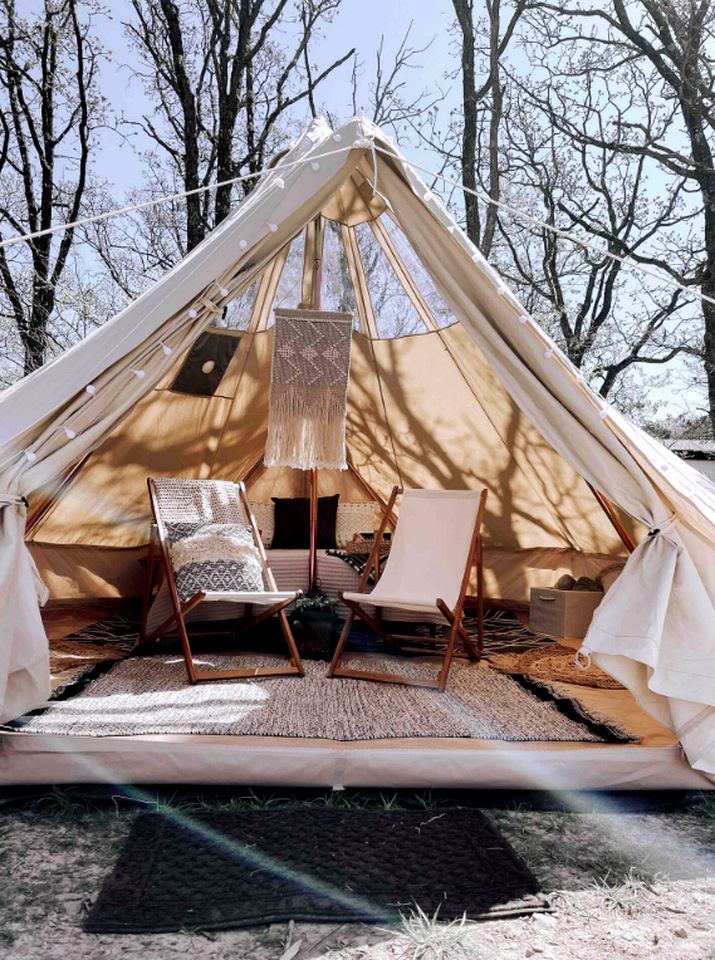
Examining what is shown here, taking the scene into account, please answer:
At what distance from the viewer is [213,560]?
155 inches

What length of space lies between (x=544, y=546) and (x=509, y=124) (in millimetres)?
8827

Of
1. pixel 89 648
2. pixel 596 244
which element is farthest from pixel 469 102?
pixel 89 648

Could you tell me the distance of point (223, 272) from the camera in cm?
303

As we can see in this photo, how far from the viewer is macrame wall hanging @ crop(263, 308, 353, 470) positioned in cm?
438

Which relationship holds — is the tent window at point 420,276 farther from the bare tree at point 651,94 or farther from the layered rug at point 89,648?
the bare tree at point 651,94

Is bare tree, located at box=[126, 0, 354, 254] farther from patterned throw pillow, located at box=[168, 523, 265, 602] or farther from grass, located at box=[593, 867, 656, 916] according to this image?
grass, located at box=[593, 867, 656, 916]

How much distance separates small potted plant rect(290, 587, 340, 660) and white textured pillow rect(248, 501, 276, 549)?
130cm

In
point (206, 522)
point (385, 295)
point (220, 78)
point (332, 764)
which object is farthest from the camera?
point (220, 78)

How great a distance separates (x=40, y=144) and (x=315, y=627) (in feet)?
29.7

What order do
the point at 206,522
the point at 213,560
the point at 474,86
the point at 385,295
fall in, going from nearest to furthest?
the point at 213,560
the point at 206,522
the point at 385,295
the point at 474,86

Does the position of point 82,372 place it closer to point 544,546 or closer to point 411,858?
point 411,858

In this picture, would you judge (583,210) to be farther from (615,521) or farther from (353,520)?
(615,521)

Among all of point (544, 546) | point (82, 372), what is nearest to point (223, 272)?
point (82, 372)

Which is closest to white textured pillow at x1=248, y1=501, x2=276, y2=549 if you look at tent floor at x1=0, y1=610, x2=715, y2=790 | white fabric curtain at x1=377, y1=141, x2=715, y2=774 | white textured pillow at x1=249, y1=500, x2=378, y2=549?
white textured pillow at x1=249, y1=500, x2=378, y2=549
